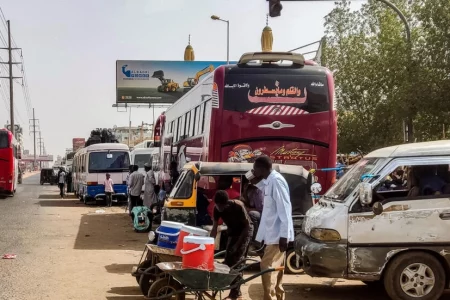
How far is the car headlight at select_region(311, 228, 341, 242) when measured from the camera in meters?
8.46

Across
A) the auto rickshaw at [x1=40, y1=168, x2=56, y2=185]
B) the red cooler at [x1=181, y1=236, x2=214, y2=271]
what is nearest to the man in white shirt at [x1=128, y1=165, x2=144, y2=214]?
the red cooler at [x1=181, y1=236, x2=214, y2=271]

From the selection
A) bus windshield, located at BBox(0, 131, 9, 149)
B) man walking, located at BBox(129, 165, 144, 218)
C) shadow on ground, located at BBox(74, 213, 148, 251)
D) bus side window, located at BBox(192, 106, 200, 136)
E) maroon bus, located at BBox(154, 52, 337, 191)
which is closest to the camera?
maroon bus, located at BBox(154, 52, 337, 191)

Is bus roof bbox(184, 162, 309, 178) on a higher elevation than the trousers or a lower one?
higher

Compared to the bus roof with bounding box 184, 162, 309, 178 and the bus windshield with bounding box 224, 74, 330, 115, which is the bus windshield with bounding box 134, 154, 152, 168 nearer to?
the bus windshield with bounding box 224, 74, 330, 115

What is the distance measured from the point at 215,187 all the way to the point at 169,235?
11.6ft

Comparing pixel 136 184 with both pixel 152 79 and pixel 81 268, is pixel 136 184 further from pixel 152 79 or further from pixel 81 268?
pixel 152 79

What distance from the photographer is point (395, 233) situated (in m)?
8.30

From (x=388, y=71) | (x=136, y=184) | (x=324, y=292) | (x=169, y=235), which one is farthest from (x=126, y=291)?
(x=388, y=71)

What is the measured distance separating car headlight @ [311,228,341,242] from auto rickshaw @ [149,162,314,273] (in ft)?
6.41

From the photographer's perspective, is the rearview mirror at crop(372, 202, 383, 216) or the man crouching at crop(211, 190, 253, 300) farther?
the rearview mirror at crop(372, 202, 383, 216)

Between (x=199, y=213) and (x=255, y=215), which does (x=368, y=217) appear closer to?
(x=255, y=215)

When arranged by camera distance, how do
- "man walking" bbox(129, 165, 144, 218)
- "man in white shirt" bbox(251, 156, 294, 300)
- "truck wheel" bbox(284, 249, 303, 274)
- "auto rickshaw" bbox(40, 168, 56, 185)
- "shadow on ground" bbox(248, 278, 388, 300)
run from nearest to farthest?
"man in white shirt" bbox(251, 156, 294, 300) → "shadow on ground" bbox(248, 278, 388, 300) → "truck wheel" bbox(284, 249, 303, 274) → "man walking" bbox(129, 165, 144, 218) → "auto rickshaw" bbox(40, 168, 56, 185)

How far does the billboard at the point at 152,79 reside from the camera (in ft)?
177

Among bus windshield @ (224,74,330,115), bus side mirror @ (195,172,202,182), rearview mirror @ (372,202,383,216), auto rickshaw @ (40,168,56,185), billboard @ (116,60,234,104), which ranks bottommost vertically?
auto rickshaw @ (40,168,56,185)
